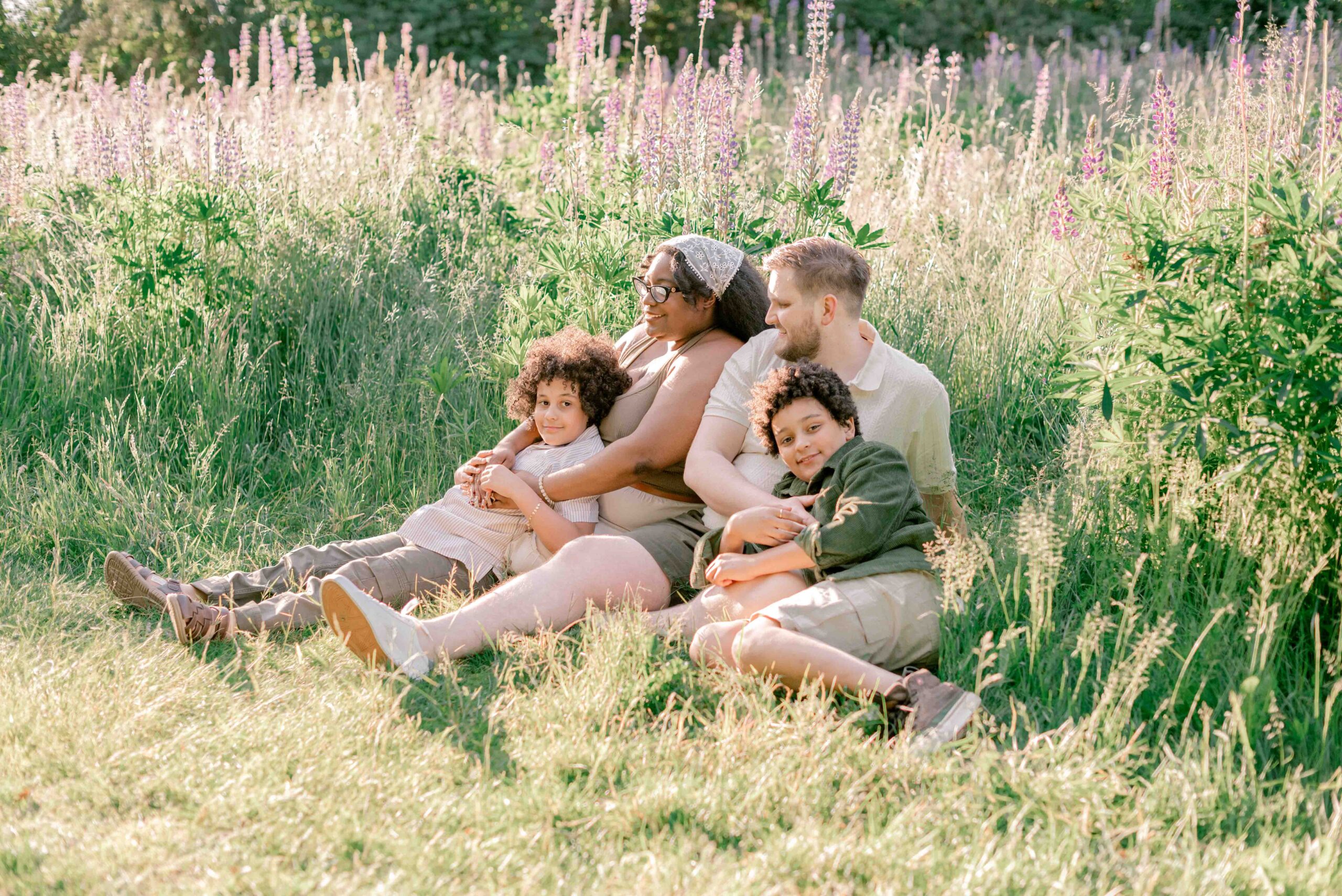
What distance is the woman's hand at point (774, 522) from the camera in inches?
129

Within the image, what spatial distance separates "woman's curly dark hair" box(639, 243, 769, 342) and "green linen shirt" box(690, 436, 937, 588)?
2.81ft

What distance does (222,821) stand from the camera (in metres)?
2.54

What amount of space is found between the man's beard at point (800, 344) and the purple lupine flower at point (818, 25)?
181cm

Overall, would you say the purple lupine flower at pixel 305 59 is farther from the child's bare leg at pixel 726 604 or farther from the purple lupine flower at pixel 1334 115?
the purple lupine flower at pixel 1334 115

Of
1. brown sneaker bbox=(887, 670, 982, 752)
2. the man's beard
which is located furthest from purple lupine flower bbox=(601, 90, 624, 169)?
brown sneaker bbox=(887, 670, 982, 752)

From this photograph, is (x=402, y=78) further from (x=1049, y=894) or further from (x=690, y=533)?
(x=1049, y=894)

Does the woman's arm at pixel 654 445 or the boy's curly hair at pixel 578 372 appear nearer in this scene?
the woman's arm at pixel 654 445

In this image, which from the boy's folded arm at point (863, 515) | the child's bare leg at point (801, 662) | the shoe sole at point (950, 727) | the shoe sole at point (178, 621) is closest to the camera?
the shoe sole at point (950, 727)

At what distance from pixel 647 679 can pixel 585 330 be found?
7.67 ft

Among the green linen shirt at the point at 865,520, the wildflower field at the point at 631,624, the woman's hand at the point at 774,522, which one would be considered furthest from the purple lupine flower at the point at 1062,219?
the woman's hand at the point at 774,522

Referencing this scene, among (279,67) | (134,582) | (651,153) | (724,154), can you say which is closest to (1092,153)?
(724,154)

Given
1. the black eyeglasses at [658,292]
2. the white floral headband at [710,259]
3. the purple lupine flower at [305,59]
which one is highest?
the purple lupine flower at [305,59]

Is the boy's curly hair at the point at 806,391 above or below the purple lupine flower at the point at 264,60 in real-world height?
below

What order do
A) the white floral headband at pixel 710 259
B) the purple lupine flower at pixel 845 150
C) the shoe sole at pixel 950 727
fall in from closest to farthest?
the shoe sole at pixel 950 727
the white floral headband at pixel 710 259
the purple lupine flower at pixel 845 150
